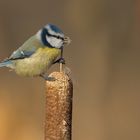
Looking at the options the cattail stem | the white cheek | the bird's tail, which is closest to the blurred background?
the bird's tail

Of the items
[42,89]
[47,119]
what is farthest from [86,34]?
[47,119]

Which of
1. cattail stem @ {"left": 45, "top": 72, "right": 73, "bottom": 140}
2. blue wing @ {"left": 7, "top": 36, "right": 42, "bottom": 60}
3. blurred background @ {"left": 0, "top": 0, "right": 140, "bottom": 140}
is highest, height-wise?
blurred background @ {"left": 0, "top": 0, "right": 140, "bottom": 140}

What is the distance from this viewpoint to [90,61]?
4.43 metres

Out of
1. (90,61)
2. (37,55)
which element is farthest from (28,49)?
(90,61)

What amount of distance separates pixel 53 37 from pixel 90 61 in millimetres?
2267

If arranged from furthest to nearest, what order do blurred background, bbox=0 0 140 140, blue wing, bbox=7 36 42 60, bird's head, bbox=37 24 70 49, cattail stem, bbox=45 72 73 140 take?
blurred background, bbox=0 0 140 140, blue wing, bbox=7 36 42 60, bird's head, bbox=37 24 70 49, cattail stem, bbox=45 72 73 140

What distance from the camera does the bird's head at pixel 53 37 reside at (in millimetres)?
2160

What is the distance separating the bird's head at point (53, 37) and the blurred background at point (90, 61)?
77.4 inches

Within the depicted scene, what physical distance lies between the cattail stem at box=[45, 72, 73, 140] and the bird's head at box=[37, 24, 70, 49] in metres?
0.16

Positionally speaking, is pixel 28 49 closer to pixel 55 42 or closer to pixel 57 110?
pixel 55 42

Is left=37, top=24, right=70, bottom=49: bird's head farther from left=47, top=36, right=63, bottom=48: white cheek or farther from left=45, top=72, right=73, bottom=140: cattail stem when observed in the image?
left=45, top=72, right=73, bottom=140: cattail stem

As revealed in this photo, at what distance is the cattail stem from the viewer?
6.59ft

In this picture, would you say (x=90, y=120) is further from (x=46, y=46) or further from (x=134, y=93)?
(x=46, y=46)

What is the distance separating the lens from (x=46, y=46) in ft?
7.43
